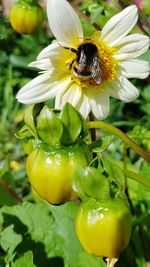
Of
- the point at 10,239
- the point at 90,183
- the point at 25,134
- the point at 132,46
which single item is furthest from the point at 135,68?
the point at 10,239

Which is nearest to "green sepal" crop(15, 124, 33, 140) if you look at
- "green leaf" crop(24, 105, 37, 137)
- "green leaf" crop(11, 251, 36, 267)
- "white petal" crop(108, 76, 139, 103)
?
"green leaf" crop(24, 105, 37, 137)

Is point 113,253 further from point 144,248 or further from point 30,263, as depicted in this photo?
point 144,248

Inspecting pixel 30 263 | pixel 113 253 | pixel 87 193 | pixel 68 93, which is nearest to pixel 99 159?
pixel 87 193

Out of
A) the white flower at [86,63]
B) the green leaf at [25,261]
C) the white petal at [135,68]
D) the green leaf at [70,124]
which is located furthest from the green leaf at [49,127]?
the green leaf at [25,261]

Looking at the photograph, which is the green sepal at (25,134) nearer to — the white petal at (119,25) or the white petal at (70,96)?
the white petal at (70,96)

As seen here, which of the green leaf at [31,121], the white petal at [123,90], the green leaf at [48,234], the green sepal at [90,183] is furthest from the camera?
the green leaf at [48,234]
